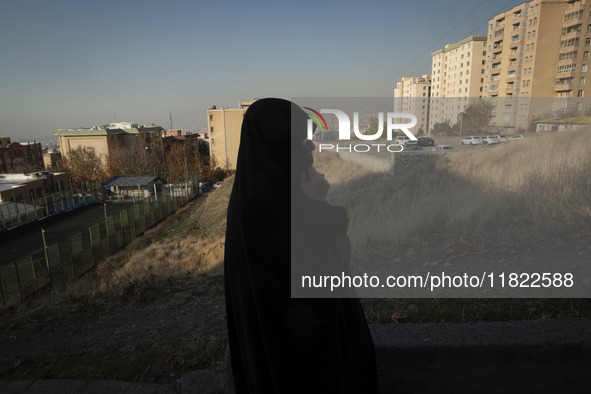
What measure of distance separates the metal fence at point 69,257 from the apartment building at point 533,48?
26751 mm

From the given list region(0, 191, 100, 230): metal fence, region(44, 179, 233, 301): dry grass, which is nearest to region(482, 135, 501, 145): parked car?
region(44, 179, 233, 301): dry grass

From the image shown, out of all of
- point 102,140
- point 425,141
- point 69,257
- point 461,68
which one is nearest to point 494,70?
point 461,68

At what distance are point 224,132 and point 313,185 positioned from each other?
54.0 m

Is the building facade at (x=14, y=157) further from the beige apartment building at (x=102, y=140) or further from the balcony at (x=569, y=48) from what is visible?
the balcony at (x=569, y=48)

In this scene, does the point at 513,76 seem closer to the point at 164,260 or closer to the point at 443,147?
the point at 443,147

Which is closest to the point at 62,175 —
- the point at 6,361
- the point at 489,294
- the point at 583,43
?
the point at 6,361

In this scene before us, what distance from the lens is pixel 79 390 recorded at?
6.61 ft

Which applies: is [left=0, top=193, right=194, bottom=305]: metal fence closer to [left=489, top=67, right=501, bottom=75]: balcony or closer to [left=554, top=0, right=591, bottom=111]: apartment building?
[left=554, top=0, right=591, bottom=111]: apartment building

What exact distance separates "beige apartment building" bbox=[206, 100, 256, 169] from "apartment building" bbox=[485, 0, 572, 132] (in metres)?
35.4

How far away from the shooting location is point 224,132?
175ft

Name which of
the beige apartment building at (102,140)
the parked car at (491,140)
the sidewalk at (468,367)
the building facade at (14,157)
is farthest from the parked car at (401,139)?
the building facade at (14,157)

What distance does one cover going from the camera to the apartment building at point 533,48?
31203 millimetres

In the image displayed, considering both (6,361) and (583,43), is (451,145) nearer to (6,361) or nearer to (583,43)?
(6,361)

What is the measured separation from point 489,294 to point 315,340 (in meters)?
2.95
